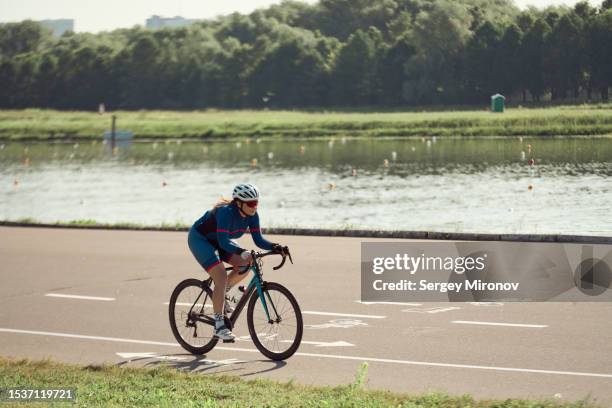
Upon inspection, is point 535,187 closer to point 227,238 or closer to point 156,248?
point 156,248

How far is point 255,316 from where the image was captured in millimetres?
10719

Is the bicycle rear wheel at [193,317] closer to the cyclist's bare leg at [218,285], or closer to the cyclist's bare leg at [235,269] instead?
the cyclist's bare leg at [218,285]

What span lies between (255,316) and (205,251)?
0.77 m

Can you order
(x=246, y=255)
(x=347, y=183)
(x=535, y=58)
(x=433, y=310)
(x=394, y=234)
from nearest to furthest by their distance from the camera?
(x=246, y=255), (x=433, y=310), (x=394, y=234), (x=347, y=183), (x=535, y=58)

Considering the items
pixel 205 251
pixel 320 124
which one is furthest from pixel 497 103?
pixel 205 251

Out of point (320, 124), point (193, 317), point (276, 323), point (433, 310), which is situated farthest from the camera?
point (320, 124)

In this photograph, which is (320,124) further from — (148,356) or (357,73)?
(148,356)

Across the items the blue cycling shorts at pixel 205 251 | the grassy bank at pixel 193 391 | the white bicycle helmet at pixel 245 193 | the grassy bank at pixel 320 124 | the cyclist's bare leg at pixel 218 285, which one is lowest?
the grassy bank at pixel 320 124

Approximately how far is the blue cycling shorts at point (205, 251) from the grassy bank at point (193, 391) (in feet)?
3.79

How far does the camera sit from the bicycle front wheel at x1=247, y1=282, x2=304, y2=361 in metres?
10.4

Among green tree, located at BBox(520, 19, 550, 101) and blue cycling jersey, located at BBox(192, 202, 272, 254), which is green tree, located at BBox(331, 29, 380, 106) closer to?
green tree, located at BBox(520, 19, 550, 101)

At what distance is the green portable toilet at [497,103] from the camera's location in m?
89.2

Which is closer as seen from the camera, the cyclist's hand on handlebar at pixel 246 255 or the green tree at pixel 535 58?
the cyclist's hand on handlebar at pixel 246 255

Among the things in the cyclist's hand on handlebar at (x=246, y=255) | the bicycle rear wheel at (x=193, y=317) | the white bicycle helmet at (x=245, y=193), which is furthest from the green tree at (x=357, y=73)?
the white bicycle helmet at (x=245, y=193)
